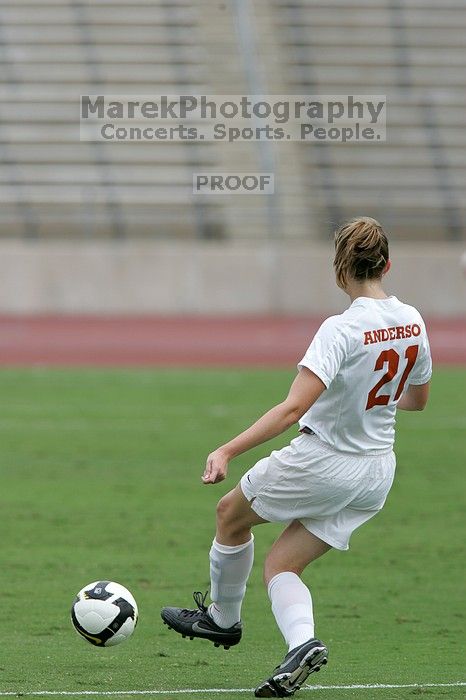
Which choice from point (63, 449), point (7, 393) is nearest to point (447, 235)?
point (7, 393)

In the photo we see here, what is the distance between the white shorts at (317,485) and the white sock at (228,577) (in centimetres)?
32

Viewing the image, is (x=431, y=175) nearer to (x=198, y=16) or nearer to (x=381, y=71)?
(x=381, y=71)

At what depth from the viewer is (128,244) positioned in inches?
949

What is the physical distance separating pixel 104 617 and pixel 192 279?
60.2 ft

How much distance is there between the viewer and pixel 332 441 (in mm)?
5105

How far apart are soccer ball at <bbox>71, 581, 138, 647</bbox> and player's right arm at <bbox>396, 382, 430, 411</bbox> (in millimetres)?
1404

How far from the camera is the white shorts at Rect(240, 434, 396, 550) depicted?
5098mm

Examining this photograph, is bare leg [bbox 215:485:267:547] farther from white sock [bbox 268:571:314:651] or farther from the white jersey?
the white jersey

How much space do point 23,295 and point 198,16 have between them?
→ 24.3 ft

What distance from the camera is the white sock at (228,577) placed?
5457mm

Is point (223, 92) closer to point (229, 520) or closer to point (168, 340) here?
point (168, 340)

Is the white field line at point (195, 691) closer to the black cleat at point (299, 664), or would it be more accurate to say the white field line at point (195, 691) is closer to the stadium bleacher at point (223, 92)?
the black cleat at point (299, 664)

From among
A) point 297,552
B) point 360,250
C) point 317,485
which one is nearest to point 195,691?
point 297,552

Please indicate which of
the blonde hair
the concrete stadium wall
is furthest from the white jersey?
the concrete stadium wall
